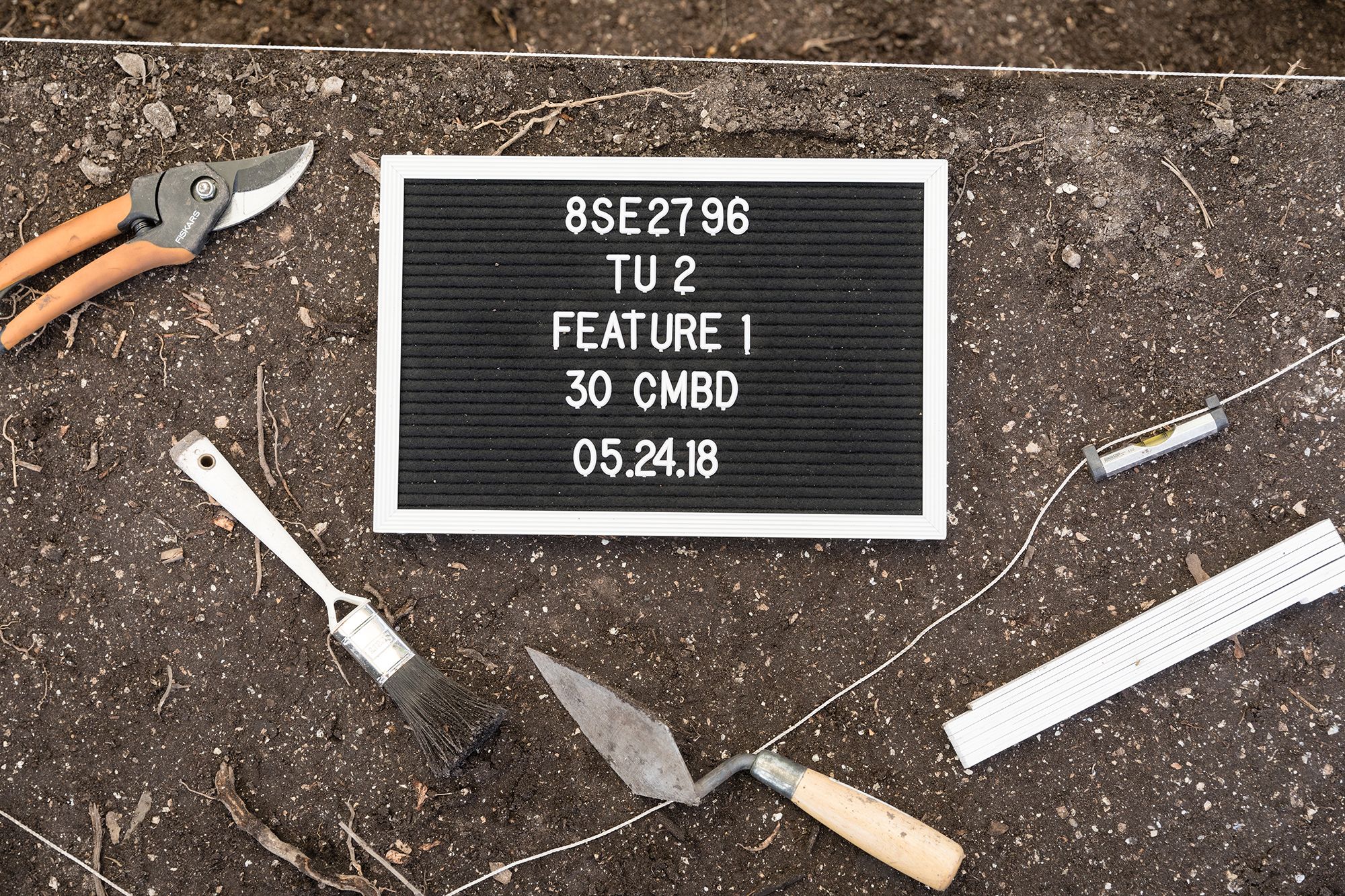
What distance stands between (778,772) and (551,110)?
106 centimetres

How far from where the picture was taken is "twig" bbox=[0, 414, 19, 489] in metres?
1.30

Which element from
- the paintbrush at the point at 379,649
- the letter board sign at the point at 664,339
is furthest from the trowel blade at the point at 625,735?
the letter board sign at the point at 664,339

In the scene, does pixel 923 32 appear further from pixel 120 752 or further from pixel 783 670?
pixel 120 752

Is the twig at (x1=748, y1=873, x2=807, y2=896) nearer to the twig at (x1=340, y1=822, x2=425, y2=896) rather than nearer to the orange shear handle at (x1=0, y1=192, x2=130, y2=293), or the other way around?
the twig at (x1=340, y1=822, x2=425, y2=896)

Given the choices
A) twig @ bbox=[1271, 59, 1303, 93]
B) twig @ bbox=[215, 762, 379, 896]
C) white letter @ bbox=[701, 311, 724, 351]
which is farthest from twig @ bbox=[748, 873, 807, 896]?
twig @ bbox=[1271, 59, 1303, 93]

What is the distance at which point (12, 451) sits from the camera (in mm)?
1300

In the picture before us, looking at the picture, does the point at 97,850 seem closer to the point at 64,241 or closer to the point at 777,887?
the point at 64,241

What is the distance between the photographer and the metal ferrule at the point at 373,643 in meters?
1.23

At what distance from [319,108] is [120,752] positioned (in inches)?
40.5

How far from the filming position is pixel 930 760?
1267mm

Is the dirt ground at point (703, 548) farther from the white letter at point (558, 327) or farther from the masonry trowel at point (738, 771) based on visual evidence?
the white letter at point (558, 327)

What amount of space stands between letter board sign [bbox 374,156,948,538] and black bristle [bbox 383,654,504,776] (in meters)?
0.24

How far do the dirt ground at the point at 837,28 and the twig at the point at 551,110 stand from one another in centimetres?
22

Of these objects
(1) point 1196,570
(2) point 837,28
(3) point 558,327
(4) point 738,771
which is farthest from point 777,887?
(2) point 837,28
